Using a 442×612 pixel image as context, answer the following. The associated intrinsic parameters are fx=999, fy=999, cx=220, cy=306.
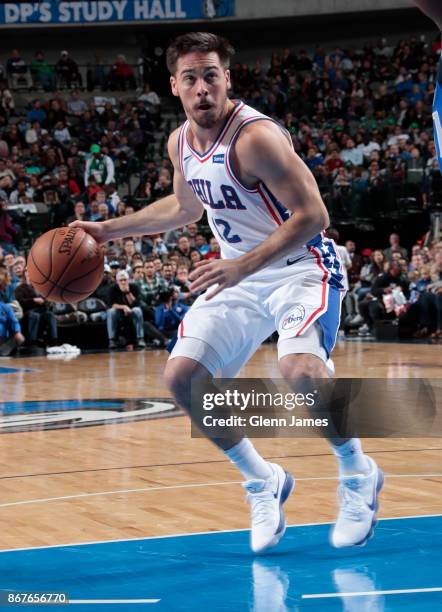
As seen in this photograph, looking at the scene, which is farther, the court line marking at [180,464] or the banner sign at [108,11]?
the banner sign at [108,11]

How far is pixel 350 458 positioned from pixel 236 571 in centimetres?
78

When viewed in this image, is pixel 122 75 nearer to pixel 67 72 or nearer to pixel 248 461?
pixel 67 72

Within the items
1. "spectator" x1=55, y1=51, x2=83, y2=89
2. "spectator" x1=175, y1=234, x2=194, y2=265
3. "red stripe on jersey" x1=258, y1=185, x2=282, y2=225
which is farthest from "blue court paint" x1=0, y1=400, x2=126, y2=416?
"spectator" x1=55, y1=51, x2=83, y2=89

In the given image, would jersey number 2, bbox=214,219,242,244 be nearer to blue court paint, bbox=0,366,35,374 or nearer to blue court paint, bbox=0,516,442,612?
blue court paint, bbox=0,516,442,612

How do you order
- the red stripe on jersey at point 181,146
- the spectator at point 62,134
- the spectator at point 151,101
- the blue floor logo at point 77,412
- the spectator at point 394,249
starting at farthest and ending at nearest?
the spectator at point 151,101 → the spectator at point 62,134 → the spectator at point 394,249 → the blue floor logo at point 77,412 → the red stripe on jersey at point 181,146

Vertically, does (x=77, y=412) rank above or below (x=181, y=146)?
below

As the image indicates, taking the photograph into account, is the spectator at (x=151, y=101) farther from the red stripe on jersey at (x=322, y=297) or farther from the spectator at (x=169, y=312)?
the red stripe on jersey at (x=322, y=297)

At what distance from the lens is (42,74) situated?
23.1 m

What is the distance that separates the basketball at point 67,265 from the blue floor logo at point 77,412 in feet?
9.30

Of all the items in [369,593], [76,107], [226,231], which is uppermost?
[76,107]

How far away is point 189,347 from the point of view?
4.22m

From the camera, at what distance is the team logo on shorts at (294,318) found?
13.7 feet

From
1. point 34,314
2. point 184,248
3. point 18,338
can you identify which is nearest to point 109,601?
point 18,338

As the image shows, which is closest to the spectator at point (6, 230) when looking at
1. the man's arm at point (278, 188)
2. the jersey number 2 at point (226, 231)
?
the jersey number 2 at point (226, 231)
